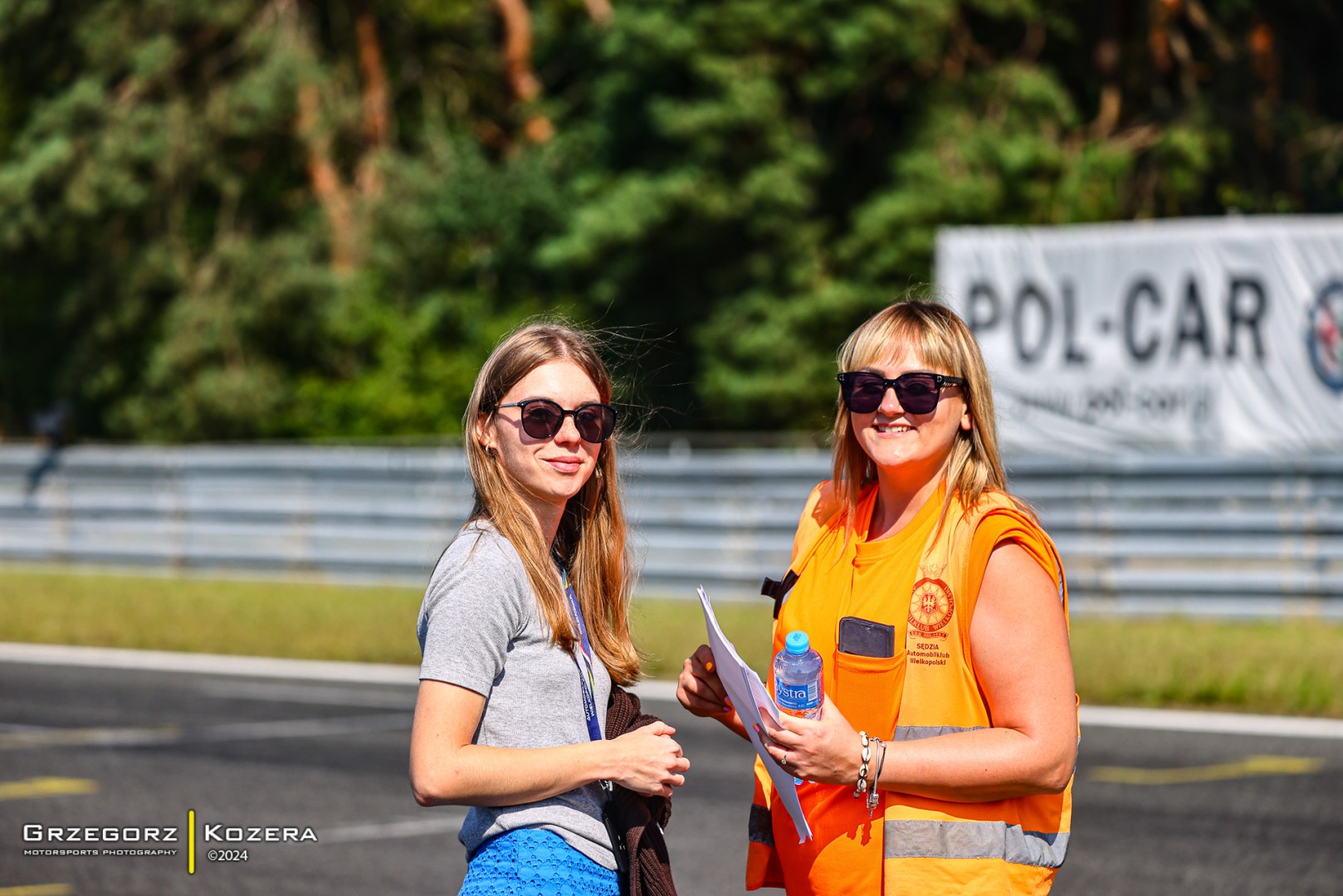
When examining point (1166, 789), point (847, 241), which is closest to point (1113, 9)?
point (847, 241)

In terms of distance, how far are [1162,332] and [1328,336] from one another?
179cm

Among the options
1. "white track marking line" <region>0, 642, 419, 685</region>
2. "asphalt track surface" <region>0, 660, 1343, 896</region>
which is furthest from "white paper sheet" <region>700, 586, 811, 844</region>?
"white track marking line" <region>0, 642, 419, 685</region>

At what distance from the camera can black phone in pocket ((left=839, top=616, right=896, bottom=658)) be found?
10.4ft

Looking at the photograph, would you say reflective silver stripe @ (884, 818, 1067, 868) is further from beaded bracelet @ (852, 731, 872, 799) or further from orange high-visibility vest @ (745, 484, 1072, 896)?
beaded bracelet @ (852, 731, 872, 799)

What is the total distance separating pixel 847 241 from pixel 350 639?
14347mm

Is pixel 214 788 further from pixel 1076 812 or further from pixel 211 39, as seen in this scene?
pixel 211 39

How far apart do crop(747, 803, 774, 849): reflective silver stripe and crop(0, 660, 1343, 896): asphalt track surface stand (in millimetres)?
3558

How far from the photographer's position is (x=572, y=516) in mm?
3518

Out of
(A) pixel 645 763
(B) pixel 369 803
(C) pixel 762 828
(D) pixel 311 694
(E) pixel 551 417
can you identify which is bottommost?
(D) pixel 311 694

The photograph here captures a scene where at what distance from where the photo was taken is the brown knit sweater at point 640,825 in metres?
3.17

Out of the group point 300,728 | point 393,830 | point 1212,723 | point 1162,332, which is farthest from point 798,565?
point 1162,332

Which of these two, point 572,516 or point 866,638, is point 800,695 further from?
point 572,516

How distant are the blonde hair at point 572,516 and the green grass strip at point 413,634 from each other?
668 centimetres

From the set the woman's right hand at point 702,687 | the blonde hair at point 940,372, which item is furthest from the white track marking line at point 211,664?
the blonde hair at point 940,372
